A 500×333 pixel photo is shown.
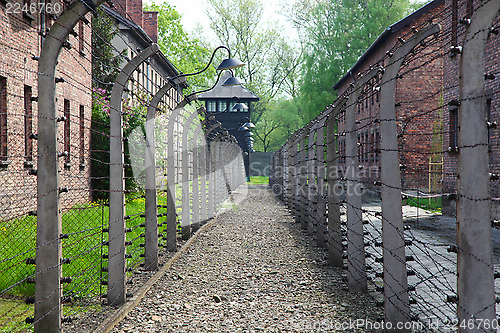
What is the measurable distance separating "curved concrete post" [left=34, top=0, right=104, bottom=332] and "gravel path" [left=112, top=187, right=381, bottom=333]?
0.97 m

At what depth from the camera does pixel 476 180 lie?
304cm

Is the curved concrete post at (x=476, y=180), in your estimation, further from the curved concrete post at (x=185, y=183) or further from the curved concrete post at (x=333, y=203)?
the curved concrete post at (x=185, y=183)

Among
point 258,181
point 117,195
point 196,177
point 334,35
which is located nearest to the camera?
point 117,195

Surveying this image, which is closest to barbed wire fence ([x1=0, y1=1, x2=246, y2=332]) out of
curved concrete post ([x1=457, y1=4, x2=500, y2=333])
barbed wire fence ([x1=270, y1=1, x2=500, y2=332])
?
barbed wire fence ([x1=270, y1=1, x2=500, y2=332])

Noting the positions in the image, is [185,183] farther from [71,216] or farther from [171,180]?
[71,216]

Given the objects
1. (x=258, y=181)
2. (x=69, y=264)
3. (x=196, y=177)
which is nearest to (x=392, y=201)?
(x=69, y=264)

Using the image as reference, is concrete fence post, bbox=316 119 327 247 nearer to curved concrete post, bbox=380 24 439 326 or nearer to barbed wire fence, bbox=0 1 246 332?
barbed wire fence, bbox=0 1 246 332

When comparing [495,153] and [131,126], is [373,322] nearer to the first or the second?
[495,153]

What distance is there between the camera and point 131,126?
1898 centimetres

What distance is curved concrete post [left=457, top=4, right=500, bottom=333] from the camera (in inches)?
119

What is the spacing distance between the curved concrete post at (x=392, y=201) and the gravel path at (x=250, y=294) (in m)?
0.49

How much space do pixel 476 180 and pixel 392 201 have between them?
56.8 inches

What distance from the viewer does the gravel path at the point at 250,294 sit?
5039mm

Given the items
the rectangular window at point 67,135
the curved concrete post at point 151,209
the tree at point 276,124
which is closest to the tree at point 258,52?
the tree at point 276,124
